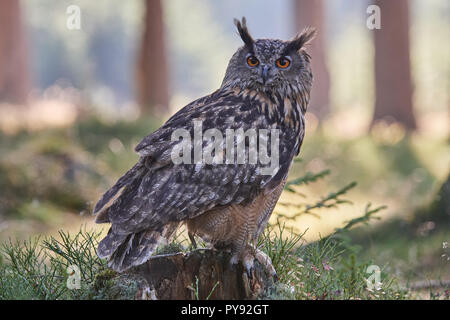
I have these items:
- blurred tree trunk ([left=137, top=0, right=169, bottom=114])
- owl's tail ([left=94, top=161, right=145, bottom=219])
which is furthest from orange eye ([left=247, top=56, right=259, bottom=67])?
blurred tree trunk ([left=137, top=0, right=169, bottom=114])

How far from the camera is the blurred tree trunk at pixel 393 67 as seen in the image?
41.3ft

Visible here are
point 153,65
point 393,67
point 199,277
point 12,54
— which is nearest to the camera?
point 199,277

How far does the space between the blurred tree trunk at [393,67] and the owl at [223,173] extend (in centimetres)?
955

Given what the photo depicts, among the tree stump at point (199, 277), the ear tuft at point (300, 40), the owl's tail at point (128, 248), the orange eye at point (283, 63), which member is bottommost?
the tree stump at point (199, 277)

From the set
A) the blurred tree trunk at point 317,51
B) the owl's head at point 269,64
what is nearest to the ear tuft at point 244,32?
the owl's head at point 269,64

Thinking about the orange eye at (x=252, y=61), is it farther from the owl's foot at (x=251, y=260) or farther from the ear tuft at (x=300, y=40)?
the owl's foot at (x=251, y=260)

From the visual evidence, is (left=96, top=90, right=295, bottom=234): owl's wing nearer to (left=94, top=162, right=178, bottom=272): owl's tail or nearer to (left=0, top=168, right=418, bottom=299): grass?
(left=94, top=162, right=178, bottom=272): owl's tail

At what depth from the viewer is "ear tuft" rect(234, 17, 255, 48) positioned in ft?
12.0

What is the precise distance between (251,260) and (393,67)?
34.4ft

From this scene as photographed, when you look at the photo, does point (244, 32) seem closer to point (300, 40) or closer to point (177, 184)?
point (300, 40)

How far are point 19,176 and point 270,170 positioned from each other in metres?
5.66

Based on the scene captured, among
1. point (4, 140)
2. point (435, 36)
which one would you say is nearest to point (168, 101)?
point (4, 140)

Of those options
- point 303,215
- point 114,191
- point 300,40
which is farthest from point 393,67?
point 114,191

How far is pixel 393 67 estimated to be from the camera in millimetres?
13023
